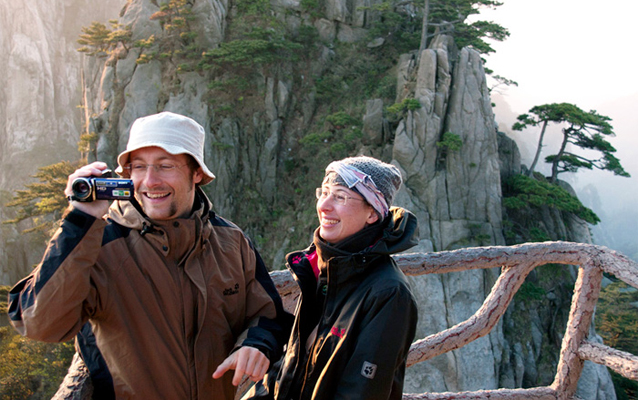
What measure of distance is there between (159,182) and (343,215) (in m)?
0.75

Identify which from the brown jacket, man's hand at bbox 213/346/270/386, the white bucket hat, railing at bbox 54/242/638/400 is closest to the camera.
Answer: the brown jacket

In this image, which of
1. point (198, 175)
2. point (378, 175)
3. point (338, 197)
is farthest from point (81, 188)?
point (378, 175)

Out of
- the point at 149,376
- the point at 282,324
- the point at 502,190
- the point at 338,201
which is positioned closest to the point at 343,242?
the point at 338,201

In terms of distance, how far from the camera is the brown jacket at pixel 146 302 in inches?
60.6

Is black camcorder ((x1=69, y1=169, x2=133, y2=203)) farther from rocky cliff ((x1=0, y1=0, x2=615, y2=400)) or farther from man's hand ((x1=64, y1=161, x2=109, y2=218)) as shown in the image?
rocky cliff ((x1=0, y1=0, x2=615, y2=400))

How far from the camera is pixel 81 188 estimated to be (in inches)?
62.3

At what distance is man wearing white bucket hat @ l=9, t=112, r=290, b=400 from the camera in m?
1.55

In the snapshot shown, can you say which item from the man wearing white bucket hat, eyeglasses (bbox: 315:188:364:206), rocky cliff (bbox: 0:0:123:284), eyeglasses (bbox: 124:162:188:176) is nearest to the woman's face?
eyeglasses (bbox: 315:188:364:206)

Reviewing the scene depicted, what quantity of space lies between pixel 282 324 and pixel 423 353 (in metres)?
1.12

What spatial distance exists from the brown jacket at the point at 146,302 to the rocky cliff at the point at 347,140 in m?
16.4

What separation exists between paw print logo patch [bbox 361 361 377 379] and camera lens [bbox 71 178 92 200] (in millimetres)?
1081

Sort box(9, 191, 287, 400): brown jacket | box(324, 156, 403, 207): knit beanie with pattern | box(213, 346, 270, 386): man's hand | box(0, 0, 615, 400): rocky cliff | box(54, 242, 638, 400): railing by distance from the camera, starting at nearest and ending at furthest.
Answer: box(9, 191, 287, 400): brown jacket, box(213, 346, 270, 386): man's hand, box(324, 156, 403, 207): knit beanie with pattern, box(54, 242, 638, 400): railing, box(0, 0, 615, 400): rocky cliff

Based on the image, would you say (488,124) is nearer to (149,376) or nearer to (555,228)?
(555,228)

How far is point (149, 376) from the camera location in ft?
5.67
